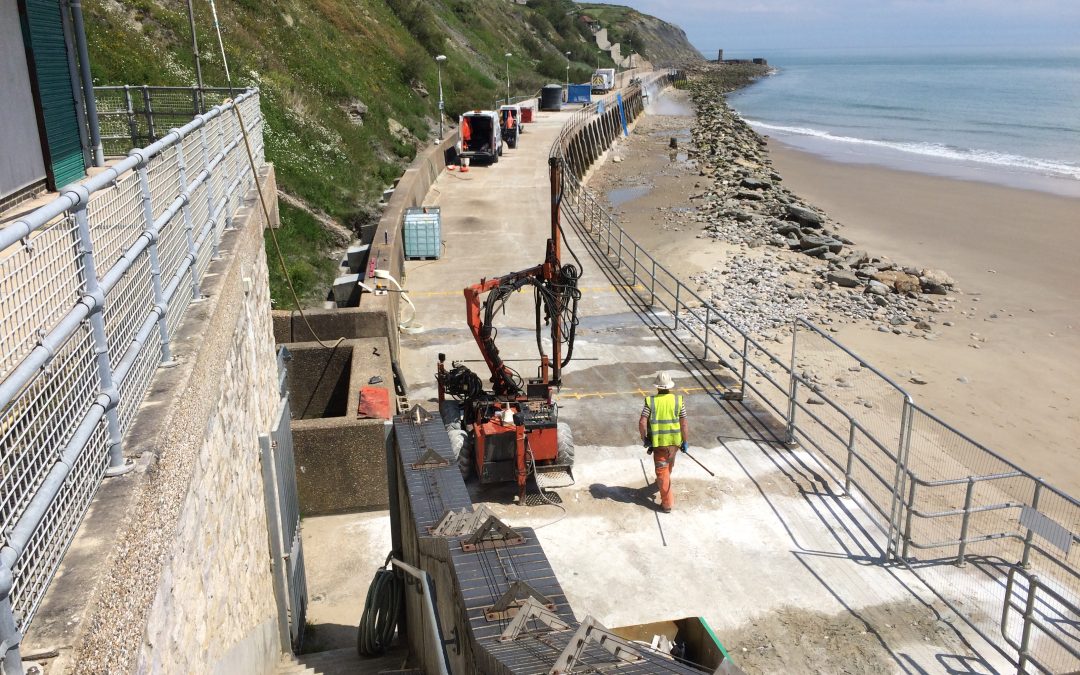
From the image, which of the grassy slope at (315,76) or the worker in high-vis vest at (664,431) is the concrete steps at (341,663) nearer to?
the worker in high-vis vest at (664,431)

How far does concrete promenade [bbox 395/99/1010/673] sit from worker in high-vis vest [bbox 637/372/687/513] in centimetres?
53

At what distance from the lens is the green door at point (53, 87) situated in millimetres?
10406

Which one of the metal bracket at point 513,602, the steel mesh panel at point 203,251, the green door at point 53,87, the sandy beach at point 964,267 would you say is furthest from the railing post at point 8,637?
the sandy beach at point 964,267

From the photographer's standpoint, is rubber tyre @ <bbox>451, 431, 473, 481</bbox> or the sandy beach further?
the sandy beach

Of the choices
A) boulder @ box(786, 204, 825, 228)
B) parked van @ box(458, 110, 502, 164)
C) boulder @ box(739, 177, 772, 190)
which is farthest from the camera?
boulder @ box(739, 177, 772, 190)

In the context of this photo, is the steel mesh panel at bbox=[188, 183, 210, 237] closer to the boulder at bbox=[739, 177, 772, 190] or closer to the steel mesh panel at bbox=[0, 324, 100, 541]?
the steel mesh panel at bbox=[0, 324, 100, 541]

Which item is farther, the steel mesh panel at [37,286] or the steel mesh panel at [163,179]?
the steel mesh panel at [163,179]

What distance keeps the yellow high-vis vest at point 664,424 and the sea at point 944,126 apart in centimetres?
3762

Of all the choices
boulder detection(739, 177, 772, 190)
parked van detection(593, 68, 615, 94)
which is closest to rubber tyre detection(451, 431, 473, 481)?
boulder detection(739, 177, 772, 190)

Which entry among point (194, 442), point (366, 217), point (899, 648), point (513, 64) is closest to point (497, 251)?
point (366, 217)

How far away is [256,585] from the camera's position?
705cm

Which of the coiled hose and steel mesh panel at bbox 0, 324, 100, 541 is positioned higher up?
steel mesh panel at bbox 0, 324, 100, 541

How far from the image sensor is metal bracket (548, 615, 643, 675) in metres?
3.88

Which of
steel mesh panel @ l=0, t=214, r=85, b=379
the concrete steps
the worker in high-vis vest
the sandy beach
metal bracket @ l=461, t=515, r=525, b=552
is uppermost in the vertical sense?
steel mesh panel @ l=0, t=214, r=85, b=379
